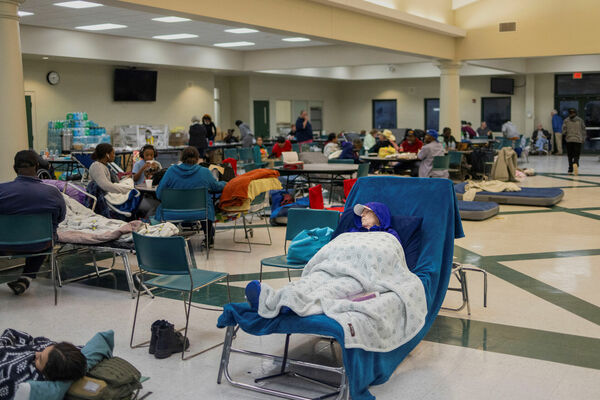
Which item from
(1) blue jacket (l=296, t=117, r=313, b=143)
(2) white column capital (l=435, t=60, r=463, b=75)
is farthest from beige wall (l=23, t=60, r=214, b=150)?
(2) white column capital (l=435, t=60, r=463, b=75)

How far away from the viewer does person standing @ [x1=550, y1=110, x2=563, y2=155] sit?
898 inches

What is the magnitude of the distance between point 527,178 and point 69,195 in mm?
11169

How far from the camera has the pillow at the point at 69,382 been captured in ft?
10.2

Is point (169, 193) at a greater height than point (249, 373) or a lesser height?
greater

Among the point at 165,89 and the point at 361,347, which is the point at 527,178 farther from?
the point at 361,347

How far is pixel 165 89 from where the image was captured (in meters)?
18.5

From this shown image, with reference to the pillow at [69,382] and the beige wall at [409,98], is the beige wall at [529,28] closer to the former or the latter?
the beige wall at [409,98]

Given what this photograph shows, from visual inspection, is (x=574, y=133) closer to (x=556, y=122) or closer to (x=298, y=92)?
(x=556, y=122)

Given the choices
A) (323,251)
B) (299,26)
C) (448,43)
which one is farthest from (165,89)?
(323,251)

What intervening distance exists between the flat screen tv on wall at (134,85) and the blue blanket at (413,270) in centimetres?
1332

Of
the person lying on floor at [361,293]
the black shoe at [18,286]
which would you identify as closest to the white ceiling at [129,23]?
the black shoe at [18,286]

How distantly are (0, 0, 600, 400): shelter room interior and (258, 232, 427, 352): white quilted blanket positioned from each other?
0.5 inches

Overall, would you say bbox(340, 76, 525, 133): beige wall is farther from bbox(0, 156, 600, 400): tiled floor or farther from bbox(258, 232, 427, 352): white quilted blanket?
bbox(258, 232, 427, 352): white quilted blanket

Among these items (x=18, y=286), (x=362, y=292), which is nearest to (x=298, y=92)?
(x=18, y=286)
